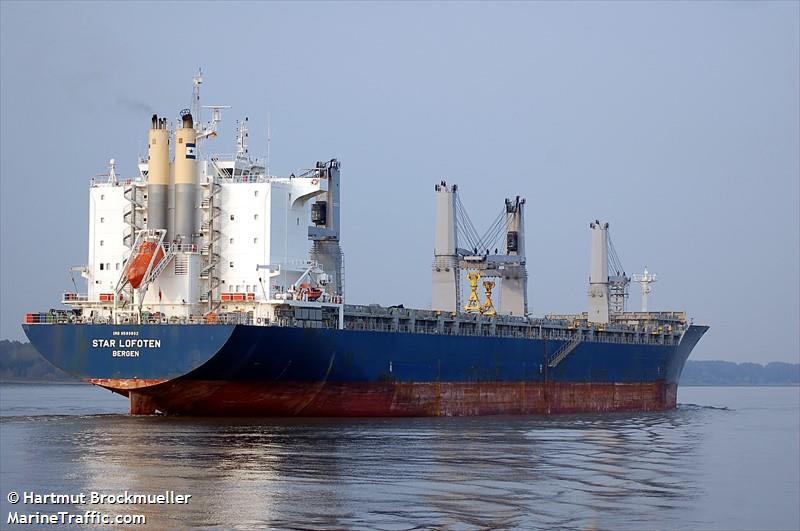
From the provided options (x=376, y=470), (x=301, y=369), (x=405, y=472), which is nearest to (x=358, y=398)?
(x=301, y=369)

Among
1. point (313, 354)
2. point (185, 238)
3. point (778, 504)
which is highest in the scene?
point (185, 238)

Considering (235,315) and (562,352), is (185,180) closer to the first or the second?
(235,315)

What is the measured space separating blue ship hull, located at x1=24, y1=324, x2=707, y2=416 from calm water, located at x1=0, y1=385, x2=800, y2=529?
33.0 inches

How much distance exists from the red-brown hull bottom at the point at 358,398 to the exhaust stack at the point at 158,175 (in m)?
4.68

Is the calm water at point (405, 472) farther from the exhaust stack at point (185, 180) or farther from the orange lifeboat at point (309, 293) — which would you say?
the exhaust stack at point (185, 180)

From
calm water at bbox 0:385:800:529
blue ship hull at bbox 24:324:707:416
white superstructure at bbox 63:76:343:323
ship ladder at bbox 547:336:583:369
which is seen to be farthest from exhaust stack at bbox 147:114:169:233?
ship ladder at bbox 547:336:583:369

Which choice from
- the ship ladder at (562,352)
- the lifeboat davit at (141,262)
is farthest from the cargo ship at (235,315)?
the ship ladder at (562,352)

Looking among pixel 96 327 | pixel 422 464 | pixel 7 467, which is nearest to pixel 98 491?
pixel 7 467

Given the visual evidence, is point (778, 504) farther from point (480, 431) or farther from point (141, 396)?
point (141, 396)

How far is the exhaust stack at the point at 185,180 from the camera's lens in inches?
1332

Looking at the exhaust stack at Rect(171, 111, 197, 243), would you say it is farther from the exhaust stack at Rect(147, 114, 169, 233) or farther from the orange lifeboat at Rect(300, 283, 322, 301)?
the orange lifeboat at Rect(300, 283, 322, 301)

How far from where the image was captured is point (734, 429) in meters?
38.5

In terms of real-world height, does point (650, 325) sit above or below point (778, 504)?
above

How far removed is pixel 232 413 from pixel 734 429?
1546cm
